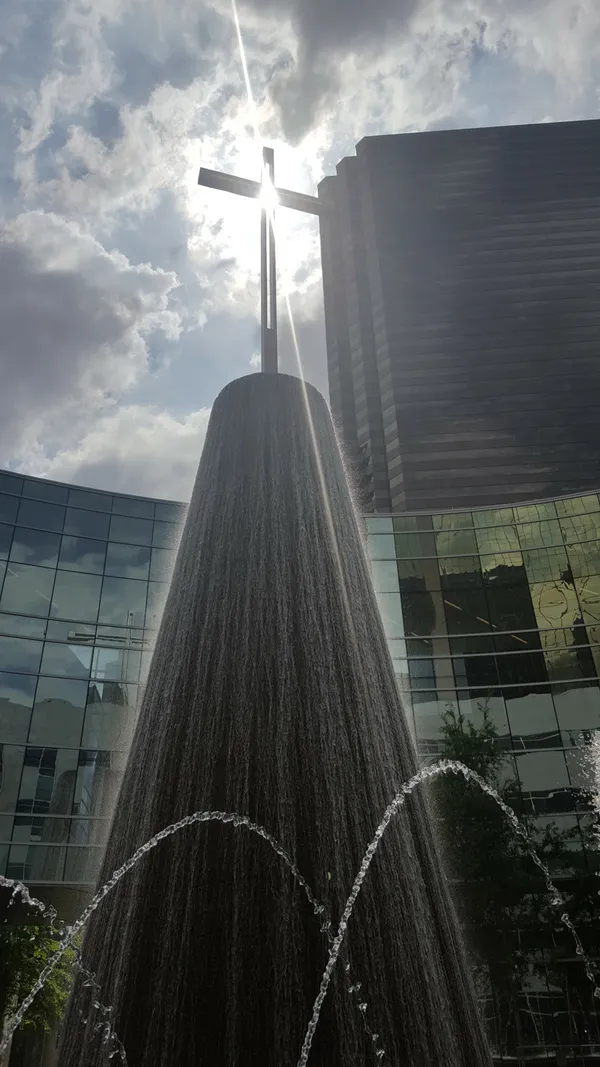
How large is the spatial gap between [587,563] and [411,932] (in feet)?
70.7

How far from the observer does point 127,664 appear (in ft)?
77.7

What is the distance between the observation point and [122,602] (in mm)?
24547

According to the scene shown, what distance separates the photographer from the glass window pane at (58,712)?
71.8ft

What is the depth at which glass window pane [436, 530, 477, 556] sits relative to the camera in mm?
25641

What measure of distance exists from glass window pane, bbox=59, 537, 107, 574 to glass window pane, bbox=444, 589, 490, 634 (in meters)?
11.8

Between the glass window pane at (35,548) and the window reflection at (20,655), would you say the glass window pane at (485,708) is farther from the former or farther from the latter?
the glass window pane at (35,548)

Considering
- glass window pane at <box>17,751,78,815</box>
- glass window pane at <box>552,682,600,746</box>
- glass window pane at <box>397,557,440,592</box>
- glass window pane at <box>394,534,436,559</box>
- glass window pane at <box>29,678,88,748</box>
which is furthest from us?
glass window pane at <box>394,534,436,559</box>

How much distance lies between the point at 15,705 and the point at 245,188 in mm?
17520

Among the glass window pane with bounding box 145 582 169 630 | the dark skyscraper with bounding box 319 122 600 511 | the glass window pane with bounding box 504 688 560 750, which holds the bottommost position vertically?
the glass window pane with bounding box 504 688 560 750

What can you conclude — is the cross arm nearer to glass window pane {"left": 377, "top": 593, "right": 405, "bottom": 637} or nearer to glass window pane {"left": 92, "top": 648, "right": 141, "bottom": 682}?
glass window pane {"left": 377, "top": 593, "right": 405, "bottom": 637}

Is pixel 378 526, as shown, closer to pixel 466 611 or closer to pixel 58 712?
pixel 466 611

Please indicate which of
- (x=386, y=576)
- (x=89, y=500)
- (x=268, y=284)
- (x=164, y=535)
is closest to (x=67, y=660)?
(x=164, y=535)

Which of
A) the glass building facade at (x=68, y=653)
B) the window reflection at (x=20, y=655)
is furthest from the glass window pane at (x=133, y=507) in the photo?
the window reflection at (x=20, y=655)

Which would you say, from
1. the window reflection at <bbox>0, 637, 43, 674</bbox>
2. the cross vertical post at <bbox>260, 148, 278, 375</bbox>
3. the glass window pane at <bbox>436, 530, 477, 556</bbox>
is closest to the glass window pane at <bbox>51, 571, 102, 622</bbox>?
the window reflection at <bbox>0, 637, 43, 674</bbox>
